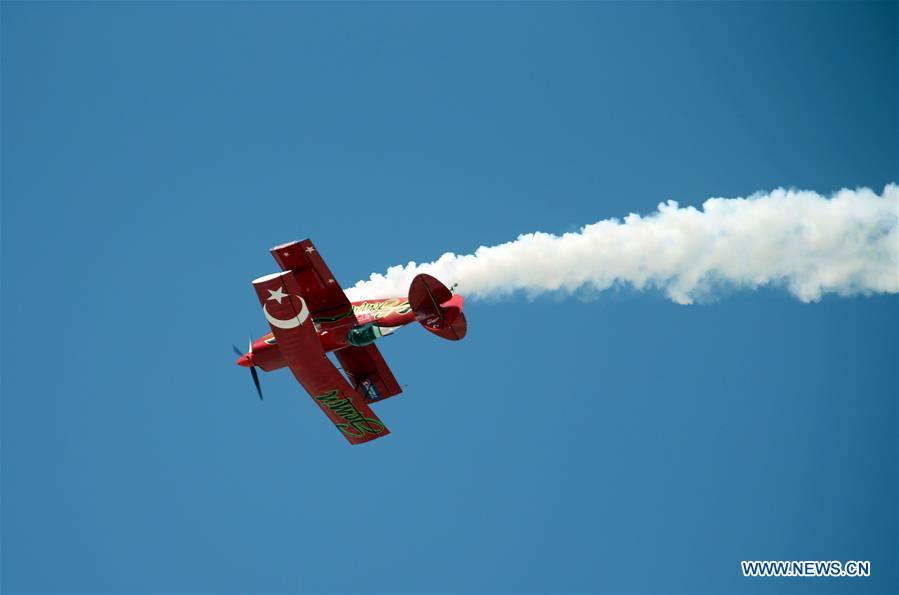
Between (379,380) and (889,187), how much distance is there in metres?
15.5

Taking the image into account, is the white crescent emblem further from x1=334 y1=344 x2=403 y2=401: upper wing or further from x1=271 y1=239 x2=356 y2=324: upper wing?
x1=334 y1=344 x2=403 y2=401: upper wing

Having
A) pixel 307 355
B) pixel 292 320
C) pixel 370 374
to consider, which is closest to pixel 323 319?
pixel 307 355

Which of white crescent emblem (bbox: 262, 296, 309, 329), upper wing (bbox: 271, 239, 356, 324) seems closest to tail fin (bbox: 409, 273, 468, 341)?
upper wing (bbox: 271, 239, 356, 324)

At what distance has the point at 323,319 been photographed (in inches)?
1069

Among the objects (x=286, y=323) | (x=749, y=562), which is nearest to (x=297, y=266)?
(x=286, y=323)

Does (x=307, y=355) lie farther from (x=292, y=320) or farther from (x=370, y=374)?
(x=370, y=374)

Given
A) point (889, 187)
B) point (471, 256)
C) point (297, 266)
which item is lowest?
point (297, 266)

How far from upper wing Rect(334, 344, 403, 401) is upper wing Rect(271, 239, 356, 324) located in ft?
8.70

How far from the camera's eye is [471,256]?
28.9m

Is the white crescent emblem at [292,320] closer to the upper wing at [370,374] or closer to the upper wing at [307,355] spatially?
the upper wing at [307,355]

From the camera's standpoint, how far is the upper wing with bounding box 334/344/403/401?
96.7 feet

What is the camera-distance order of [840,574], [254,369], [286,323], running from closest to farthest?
[286,323]
[254,369]
[840,574]

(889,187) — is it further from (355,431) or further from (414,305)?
(355,431)

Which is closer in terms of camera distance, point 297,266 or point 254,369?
point 297,266
